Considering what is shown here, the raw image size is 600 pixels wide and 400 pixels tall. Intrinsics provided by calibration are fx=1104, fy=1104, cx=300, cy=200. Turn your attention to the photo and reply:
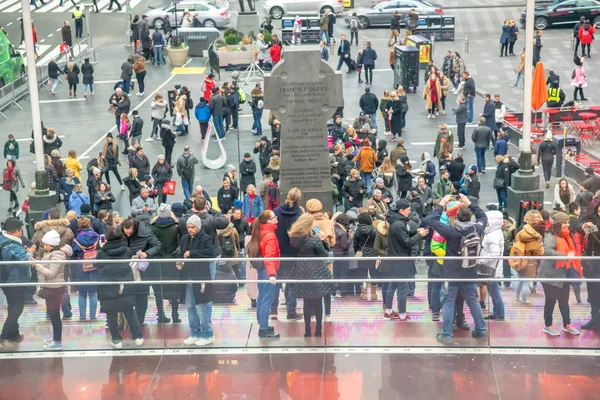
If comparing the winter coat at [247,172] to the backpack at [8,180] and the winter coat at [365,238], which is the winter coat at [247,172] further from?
the winter coat at [365,238]

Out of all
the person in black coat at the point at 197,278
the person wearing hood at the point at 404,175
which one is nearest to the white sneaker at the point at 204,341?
the person in black coat at the point at 197,278

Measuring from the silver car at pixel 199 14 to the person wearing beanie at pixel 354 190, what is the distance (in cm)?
2501

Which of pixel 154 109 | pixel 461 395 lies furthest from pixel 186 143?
pixel 461 395

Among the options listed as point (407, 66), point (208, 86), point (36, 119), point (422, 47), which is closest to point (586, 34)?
point (422, 47)

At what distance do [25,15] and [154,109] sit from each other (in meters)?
8.81

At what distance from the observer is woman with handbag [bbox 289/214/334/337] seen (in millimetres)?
13414

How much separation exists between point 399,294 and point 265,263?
170cm

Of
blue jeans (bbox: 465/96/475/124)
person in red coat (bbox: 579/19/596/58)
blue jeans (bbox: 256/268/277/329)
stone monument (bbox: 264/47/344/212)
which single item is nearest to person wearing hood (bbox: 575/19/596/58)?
person in red coat (bbox: 579/19/596/58)

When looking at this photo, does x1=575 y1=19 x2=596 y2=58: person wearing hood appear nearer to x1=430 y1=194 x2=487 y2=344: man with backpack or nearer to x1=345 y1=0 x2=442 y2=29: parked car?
x1=345 y1=0 x2=442 y2=29: parked car

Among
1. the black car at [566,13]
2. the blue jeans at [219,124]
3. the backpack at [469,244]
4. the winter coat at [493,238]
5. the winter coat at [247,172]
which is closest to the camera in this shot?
the backpack at [469,244]

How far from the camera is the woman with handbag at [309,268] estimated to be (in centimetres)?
1341

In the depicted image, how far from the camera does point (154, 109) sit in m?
29.4

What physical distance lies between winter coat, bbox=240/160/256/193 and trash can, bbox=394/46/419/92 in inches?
459

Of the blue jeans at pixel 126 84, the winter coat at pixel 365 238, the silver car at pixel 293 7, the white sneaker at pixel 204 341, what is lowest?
the white sneaker at pixel 204 341
